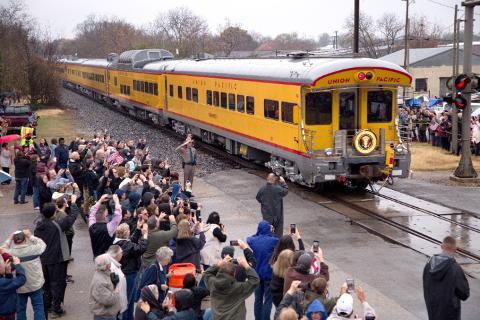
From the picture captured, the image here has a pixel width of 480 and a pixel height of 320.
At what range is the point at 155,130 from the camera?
3341 cm

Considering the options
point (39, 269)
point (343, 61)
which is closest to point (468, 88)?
point (343, 61)

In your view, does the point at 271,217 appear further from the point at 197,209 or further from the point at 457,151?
the point at 457,151

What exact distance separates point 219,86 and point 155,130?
1069 cm

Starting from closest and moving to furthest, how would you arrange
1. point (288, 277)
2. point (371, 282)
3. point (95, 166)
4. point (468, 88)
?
point (288, 277) → point (371, 282) → point (95, 166) → point (468, 88)

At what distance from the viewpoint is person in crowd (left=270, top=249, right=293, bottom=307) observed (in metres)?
7.68

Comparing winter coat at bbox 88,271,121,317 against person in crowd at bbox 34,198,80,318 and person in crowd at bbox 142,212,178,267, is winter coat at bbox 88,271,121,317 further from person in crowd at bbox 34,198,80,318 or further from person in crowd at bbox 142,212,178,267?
person in crowd at bbox 34,198,80,318

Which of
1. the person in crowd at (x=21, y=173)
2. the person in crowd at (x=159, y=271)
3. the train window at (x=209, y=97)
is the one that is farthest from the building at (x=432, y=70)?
the person in crowd at (x=159, y=271)

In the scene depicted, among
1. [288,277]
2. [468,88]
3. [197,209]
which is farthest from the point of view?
[468,88]

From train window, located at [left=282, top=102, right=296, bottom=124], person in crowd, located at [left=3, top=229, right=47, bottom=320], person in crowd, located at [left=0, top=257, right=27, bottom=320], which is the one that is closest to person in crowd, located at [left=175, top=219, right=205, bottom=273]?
person in crowd, located at [left=3, top=229, right=47, bottom=320]

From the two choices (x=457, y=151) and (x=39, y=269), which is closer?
(x=39, y=269)

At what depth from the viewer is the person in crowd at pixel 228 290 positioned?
22.6 feet

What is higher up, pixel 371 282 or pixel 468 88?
pixel 468 88

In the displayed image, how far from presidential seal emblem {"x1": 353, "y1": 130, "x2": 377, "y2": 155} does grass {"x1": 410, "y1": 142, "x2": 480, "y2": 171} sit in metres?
5.01

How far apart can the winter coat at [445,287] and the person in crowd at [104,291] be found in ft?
12.1
